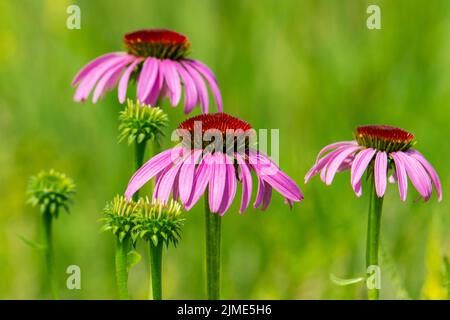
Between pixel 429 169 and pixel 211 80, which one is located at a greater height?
pixel 211 80

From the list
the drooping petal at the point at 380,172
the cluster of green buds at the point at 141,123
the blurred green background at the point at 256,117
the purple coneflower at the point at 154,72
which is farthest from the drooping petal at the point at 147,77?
the blurred green background at the point at 256,117

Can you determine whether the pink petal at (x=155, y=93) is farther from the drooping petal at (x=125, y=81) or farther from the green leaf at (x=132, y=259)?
the green leaf at (x=132, y=259)

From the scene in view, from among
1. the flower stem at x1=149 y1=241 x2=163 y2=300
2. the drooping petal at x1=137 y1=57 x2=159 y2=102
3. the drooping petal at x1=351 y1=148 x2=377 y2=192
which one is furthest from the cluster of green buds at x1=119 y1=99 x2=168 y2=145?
the drooping petal at x1=351 y1=148 x2=377 y2=192

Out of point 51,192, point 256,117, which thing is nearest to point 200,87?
point 51,192

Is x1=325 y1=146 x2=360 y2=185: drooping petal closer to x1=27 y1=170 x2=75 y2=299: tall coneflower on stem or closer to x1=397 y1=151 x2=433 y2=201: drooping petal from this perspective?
x1=397 y1=151 x2=433 y2=201: drooping petal

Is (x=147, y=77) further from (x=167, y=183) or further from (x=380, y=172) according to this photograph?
(x=380, y=172)

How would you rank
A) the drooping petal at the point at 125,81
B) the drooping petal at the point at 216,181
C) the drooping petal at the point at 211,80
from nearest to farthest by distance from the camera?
the drooping petal at the point at 216,181 < the drooping petal at the point at 125,81 < the drooping petal at the point at 211,80
